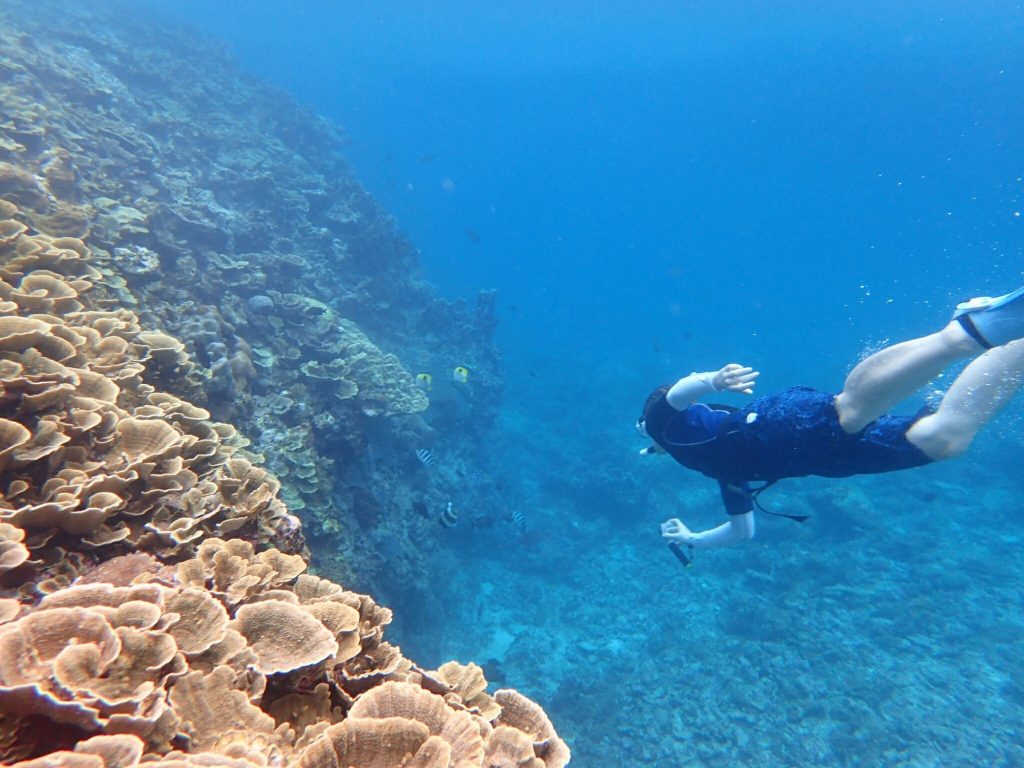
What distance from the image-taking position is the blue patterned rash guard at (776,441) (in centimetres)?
425

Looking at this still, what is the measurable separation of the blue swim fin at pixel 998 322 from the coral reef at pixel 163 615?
3.88 meters

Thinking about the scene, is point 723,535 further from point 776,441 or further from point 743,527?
point 776,441

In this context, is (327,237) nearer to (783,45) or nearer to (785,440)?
(785,440)

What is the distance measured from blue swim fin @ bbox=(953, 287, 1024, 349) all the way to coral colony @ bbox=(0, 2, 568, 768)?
3.86 metres

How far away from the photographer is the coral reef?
1.67m

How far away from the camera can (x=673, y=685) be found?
10.5 metres

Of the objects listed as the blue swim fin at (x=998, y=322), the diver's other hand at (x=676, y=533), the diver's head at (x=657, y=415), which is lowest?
the diver's other hand at (x=676, y=533)

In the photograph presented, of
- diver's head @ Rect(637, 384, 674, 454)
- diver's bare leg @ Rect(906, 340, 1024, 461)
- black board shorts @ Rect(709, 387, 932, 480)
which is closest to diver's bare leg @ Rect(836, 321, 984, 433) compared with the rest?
diver's bare leg @ Rect(906, 340, 1024, 461)

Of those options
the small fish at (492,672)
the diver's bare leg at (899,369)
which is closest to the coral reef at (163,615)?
the diver's bare leg at (899,369)

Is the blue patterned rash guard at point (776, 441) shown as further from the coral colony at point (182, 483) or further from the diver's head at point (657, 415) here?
the coral colony at point (182, 483)

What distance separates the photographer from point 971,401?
3709mm

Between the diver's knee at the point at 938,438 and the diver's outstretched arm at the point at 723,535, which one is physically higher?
the diver's knee at the point at 938,438

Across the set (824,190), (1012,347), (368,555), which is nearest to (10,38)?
(368,555)

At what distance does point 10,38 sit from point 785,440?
20.4 m
